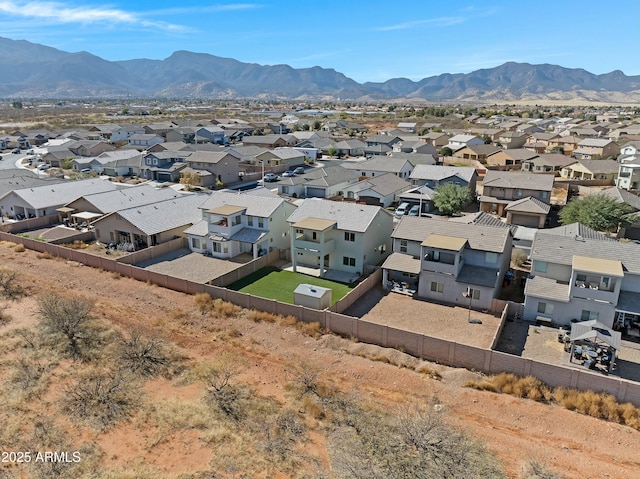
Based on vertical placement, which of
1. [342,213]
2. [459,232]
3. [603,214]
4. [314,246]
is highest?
[342,213]

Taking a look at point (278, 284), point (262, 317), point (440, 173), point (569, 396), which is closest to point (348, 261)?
point (278, 284)

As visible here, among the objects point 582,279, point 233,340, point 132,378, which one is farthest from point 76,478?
point 582,279

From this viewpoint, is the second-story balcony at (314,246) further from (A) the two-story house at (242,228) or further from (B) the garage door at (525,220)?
(B) the garage door at (525,220)

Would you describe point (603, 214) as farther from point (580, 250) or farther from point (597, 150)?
point (597, 150)

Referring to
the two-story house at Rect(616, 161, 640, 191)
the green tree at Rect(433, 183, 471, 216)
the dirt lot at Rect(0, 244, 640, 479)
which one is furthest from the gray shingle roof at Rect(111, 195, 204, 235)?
the two-story house at Rect(616, 161, 640, 191)

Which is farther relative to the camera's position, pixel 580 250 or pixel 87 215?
pixel 87 215

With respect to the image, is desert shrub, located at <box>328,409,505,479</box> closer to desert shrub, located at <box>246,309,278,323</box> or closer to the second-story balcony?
desert shrub, located at <box>246,309,278,323</box>

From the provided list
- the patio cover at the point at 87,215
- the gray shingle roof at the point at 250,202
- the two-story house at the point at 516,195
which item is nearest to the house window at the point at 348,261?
the gray shingle roof at the point at 250,202
